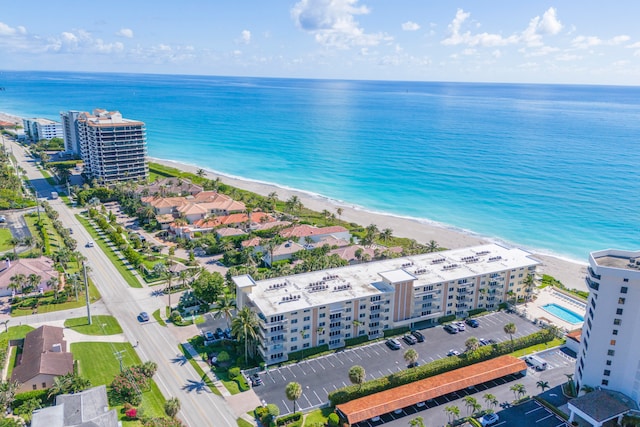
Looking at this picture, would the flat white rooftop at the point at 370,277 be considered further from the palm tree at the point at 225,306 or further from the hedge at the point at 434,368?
the hedge at the point at 434,368

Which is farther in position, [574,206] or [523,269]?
[574,206]

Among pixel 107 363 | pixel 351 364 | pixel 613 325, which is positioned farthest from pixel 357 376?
pixel 107 363

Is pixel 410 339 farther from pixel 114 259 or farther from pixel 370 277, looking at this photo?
pixel 114 259

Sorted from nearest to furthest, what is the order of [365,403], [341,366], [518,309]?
[365,403]
[341,366]
[518,309]

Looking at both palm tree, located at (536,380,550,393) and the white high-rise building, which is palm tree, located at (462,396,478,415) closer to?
palm tree, located at (536,380,550,393)

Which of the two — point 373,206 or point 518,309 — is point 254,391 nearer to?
point 518,309

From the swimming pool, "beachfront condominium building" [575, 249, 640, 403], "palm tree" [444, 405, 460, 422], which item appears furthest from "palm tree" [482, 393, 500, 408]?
the swimming pool

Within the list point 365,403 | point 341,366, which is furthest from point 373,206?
point 365,403
